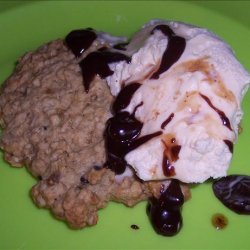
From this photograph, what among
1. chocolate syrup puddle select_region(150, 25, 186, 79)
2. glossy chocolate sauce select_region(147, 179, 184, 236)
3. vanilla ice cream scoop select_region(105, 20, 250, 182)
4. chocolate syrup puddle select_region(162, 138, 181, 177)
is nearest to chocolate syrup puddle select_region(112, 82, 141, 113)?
vanilla ice cream scoop select_region(105, 20, 250, 182)

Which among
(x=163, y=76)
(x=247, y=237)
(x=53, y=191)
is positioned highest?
(x=163, y=76)

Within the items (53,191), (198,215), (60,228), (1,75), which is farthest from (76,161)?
(1,75)

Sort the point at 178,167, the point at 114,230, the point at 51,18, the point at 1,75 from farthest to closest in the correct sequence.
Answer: the point at 51,18 < the point at 1,75 < the point at 114,230 < the point at 178,167

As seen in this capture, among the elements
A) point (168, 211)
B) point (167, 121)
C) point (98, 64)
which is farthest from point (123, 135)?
point (98, 64)

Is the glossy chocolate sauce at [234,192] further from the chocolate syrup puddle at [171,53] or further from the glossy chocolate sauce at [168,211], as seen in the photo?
the chocolate syrup puddle at [171,53]

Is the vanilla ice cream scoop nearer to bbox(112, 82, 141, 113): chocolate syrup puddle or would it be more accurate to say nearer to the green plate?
bbox(112, 82, 141, 113): chocolate syrup puddle

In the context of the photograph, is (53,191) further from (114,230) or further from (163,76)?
(163,76)
